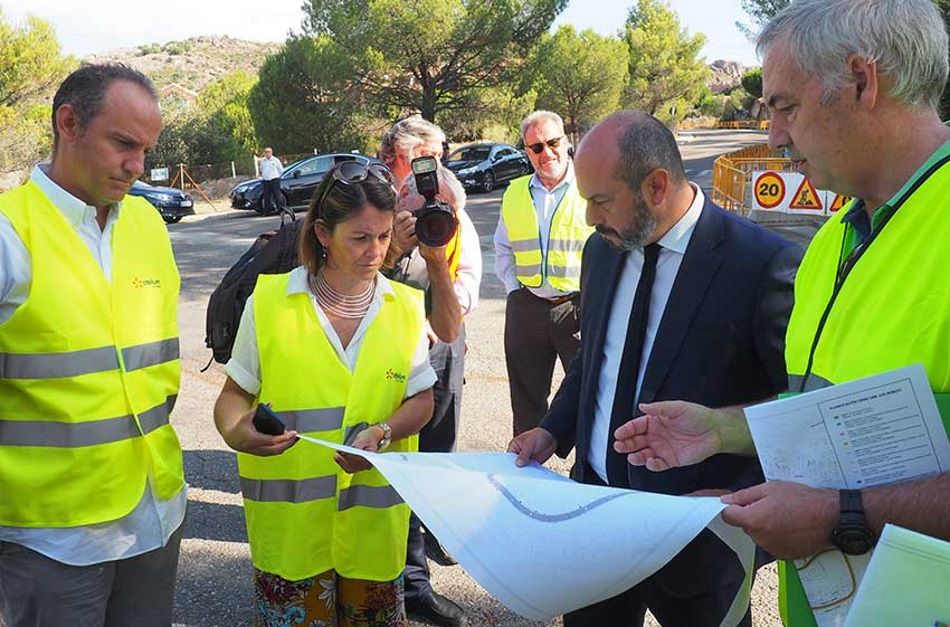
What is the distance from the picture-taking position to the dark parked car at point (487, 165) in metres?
22.1

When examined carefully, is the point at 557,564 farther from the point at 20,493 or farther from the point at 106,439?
the point at 20,493

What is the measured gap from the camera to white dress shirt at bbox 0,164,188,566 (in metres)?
1.84

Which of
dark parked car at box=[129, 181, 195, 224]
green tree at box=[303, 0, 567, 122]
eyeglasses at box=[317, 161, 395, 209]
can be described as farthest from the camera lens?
green tree at box=[303, 0, 567, 122]

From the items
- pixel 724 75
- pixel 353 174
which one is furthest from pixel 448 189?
pixel 724 75

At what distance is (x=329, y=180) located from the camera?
94.3 inches

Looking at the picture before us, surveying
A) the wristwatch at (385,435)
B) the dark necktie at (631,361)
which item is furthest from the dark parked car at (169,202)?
the dark necktie at (631,361)

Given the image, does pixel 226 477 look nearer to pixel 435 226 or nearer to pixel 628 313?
pixel 435 226

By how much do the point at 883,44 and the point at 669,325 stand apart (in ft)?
2.71

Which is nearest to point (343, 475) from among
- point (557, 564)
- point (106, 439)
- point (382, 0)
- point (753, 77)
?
point (106, 439)

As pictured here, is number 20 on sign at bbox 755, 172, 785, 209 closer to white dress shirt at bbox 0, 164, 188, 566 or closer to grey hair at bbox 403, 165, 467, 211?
grey hair at bbox 403, 165, 467, 211

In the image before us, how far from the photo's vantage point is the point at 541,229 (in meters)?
4.49

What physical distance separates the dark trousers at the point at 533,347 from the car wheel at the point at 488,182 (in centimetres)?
1814

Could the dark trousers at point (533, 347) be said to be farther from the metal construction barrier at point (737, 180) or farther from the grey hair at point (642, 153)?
the metal construction barrier at point (737, 180)

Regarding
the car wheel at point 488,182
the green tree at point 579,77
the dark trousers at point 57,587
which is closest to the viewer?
the dark trousers at point 57,587
